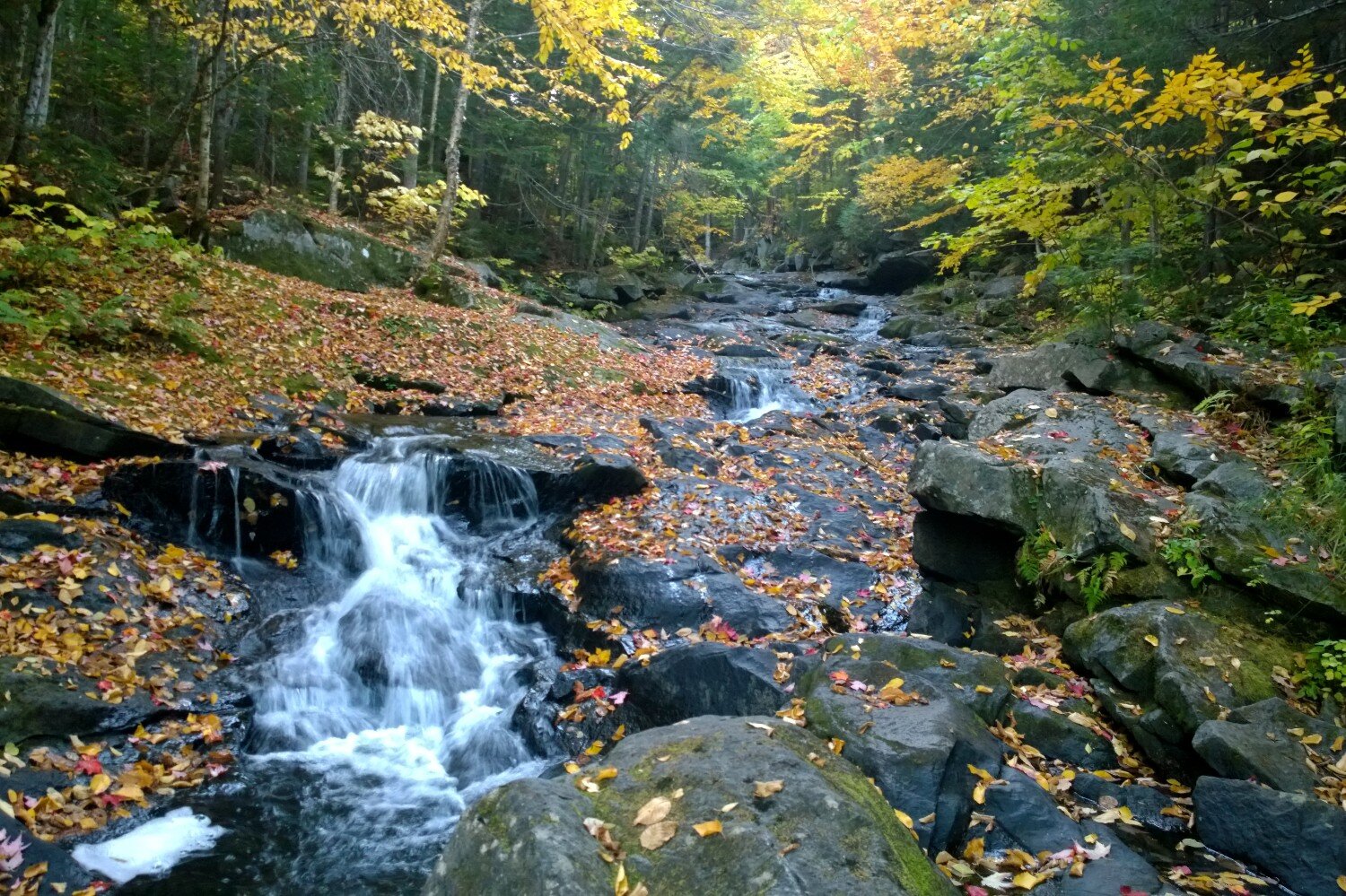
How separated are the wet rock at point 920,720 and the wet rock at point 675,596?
1414 mm

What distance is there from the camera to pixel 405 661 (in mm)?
6473

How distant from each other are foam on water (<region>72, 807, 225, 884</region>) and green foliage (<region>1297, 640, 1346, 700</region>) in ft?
21.7

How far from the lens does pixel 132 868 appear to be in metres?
3.88

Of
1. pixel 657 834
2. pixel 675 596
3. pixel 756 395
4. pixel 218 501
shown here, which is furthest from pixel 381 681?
pixel 756 395

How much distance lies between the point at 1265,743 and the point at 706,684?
3230 millimetres

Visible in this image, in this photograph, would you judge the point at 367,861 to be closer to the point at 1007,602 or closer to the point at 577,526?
the point at 577,526

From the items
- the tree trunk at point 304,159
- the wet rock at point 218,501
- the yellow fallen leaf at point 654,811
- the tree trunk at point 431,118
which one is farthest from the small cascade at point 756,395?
the yellow fallen leaf at point 654,811

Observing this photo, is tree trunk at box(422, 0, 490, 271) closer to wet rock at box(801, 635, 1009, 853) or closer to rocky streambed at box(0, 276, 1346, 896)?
rocky streambed at box(0, 276, 1346, 896)

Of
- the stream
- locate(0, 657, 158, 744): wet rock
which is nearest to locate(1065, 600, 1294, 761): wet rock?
the stream

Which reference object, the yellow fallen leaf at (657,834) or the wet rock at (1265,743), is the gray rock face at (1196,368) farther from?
the yellow fallen leaf at (657,834)

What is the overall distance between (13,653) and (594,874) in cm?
440

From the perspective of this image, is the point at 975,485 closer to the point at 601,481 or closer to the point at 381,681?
the point at 601,481

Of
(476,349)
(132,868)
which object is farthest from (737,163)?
(132,868)

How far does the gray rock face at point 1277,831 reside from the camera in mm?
3479
